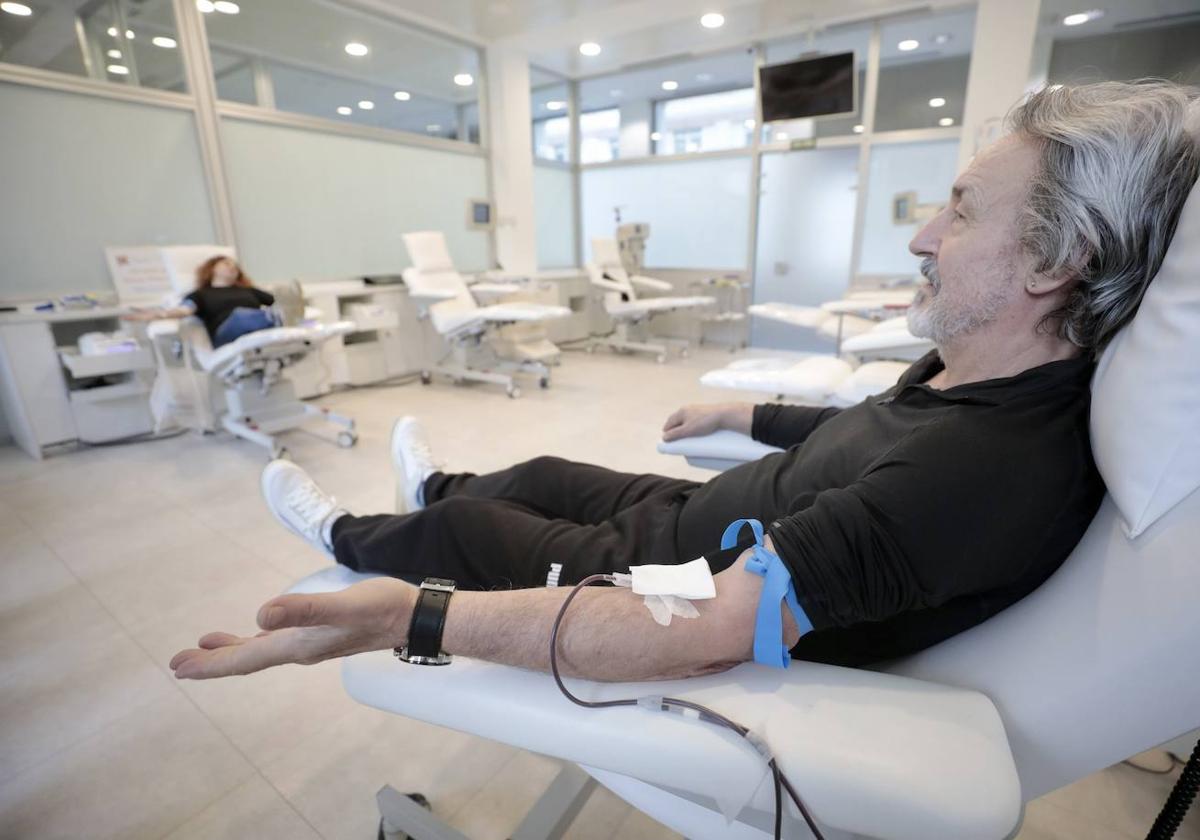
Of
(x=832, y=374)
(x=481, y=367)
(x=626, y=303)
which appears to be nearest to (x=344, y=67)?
(x=481, y=367)

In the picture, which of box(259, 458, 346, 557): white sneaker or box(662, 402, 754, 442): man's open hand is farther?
box(662, 402, 754, 442): man's open hand

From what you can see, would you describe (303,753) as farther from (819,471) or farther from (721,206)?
(721,206)

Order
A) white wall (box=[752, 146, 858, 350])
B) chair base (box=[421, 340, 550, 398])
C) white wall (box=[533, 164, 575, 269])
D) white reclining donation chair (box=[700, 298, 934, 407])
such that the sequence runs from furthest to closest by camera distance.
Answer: white wall (box=[533, 164, 575, 269]) < white wall (box=[752, 146, 858, 350]) < chair base (box=[421, 340, 550, 398]) < white reclining donation chair (box=[700, 298, 934, 407])

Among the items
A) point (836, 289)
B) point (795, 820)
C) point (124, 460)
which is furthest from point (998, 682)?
point (836, 289)

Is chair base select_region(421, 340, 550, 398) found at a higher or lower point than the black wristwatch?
lower

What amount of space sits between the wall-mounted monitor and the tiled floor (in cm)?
431

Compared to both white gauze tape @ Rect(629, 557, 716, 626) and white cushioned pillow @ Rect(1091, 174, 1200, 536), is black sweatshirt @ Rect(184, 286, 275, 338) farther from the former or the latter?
white cushioned pillow @ Rect(1091, 174, 1200, 536)

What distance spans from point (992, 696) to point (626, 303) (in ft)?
15.5

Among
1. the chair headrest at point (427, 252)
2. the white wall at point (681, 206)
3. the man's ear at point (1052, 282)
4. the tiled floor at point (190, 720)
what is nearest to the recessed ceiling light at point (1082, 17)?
the white wall at point (681, 206)

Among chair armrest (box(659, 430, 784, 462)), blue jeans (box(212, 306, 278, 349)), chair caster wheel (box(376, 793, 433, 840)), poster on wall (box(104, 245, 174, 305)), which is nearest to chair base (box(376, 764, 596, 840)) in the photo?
chair caster wheel (box(376, 793, 433, 840))

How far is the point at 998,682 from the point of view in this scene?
0.62 meters

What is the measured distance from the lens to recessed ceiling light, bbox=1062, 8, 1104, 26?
437 cm

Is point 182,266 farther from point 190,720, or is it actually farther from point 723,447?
point 723,447

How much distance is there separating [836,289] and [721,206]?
142cm
